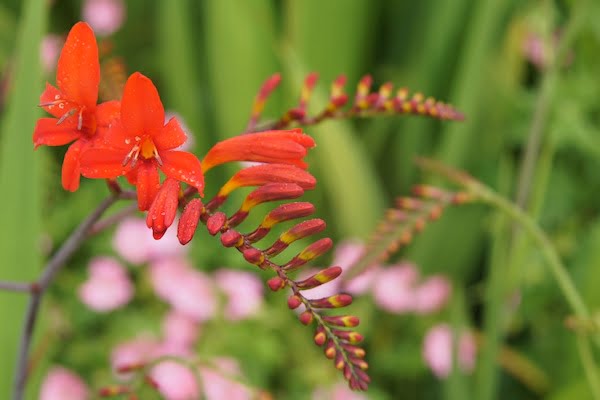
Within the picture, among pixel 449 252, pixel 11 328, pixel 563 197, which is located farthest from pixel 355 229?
pixel 11 328

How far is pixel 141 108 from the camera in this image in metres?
0.49

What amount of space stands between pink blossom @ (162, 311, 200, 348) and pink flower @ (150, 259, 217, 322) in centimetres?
1

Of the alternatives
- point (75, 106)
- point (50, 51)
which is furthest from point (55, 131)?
point (50, 51)

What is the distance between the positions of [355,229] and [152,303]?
0.44 metres

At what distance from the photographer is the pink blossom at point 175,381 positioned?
47.3 inches

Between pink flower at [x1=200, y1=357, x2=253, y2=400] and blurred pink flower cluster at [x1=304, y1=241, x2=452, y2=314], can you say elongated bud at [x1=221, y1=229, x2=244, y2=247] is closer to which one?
pink flower at [x1=200, y1=357, x2=253, y2=400]

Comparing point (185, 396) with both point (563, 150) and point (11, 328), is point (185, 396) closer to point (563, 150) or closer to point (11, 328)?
point (11, 328)

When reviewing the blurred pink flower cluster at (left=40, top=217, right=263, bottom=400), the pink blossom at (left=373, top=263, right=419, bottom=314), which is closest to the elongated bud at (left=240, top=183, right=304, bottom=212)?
the blurred pink flower cluster at (left=40, top=217, right=263, bottom=400)

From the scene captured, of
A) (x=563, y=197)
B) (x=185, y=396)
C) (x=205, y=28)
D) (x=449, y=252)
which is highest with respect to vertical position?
(x=205, y=28)

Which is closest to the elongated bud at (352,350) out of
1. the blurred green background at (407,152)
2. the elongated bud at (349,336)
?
the elongated bud at (349,336)

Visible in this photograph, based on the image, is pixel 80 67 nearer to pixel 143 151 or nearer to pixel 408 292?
pixel 143 151

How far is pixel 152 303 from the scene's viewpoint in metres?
1.48

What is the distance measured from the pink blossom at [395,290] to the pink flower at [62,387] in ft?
1.75

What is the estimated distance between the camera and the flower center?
0.49 meters
